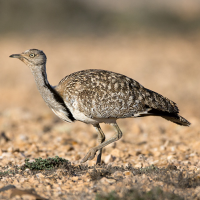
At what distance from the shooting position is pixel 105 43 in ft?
76.2

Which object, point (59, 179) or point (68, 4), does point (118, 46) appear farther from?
point (59, 179)

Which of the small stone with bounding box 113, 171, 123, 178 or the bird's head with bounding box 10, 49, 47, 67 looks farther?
the bird's head with bounding box 10, 49, 47, 67

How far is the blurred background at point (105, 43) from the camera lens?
1556 centimetres

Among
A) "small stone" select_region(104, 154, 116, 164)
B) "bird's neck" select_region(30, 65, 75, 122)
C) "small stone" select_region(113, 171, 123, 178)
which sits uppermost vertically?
"bird's neck" select_region(30, 65, 75, 122)

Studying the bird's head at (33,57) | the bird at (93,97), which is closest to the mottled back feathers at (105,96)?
the bird at (93,97)

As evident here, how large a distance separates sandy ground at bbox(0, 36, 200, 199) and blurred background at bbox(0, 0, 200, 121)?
64 mm

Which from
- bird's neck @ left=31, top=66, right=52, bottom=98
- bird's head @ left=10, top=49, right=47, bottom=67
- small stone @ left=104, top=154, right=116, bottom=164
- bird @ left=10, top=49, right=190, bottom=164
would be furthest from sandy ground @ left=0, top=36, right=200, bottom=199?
bird's head @ left=10, top=49, right=47, bottom=67

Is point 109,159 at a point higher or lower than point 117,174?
higher

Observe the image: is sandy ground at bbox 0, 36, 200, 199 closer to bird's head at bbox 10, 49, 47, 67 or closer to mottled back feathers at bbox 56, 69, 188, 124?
mottled back feathers at bbox 56, 69, 188, 124

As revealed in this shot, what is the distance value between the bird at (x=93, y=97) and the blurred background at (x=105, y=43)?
17.9 feet

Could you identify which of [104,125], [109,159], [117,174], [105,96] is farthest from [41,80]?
[104,125]

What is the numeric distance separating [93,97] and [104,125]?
15.9ft

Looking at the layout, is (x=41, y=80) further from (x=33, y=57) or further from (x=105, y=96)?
(x=105, y=96)

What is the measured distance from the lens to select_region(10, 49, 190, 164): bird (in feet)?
18.8
